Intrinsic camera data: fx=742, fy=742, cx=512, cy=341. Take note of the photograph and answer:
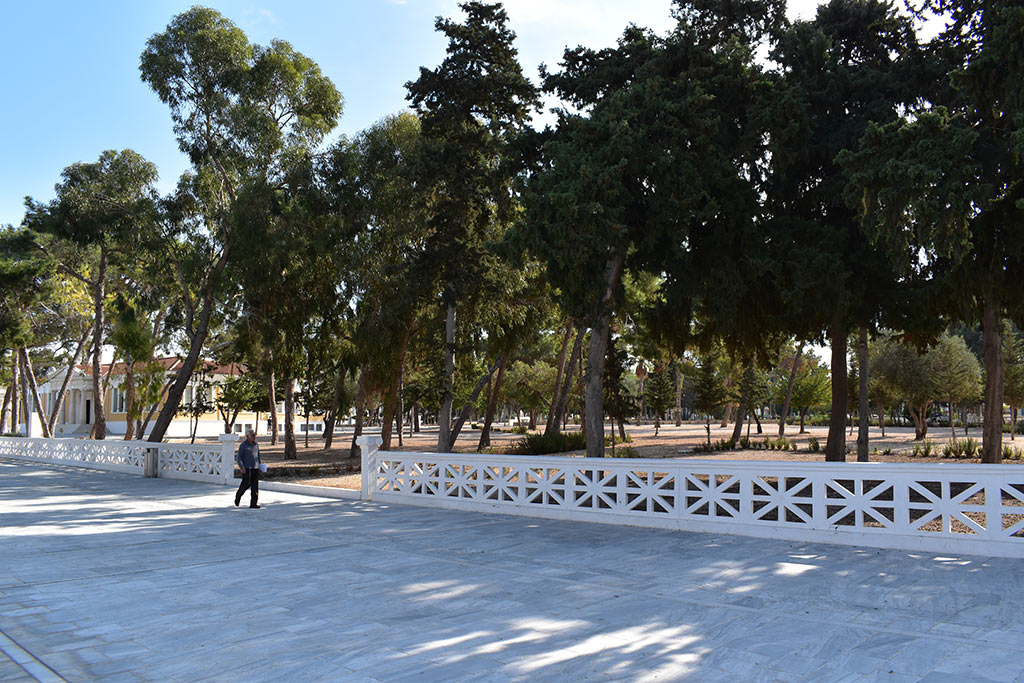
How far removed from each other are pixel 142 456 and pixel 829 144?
72.2ft

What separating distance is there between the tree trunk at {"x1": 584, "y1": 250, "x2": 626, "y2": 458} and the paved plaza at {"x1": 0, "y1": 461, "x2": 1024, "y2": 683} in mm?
5304

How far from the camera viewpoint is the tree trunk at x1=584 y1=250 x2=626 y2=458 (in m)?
15.7

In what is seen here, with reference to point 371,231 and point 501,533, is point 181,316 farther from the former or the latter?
point 501,533

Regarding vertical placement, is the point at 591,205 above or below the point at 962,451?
above

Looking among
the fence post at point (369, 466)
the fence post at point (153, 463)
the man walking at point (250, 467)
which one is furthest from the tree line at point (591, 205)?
the man walking at point (250, 467)

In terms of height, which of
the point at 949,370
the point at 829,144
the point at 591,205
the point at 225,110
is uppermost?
the point at 225,110

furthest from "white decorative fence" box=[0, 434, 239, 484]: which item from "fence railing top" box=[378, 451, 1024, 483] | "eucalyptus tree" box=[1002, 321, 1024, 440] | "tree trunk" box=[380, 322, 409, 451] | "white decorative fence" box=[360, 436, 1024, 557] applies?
"eucalyptus tree" box=[1002, 321, 1024, 440]

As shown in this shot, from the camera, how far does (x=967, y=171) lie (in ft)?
36.7

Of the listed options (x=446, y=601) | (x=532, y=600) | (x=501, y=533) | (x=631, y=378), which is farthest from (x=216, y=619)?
(x=631, y=378)

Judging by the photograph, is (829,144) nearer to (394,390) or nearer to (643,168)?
(643,168)

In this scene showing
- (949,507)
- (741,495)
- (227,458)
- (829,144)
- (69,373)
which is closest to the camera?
(949,507)

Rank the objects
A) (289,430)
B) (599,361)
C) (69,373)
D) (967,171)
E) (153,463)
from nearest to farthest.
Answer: (967,171)
(599,361)
(153,463)
(289,430)
(69,373)

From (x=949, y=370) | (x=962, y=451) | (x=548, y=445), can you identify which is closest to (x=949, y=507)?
(x=962, y=451)

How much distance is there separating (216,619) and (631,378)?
279 feet
